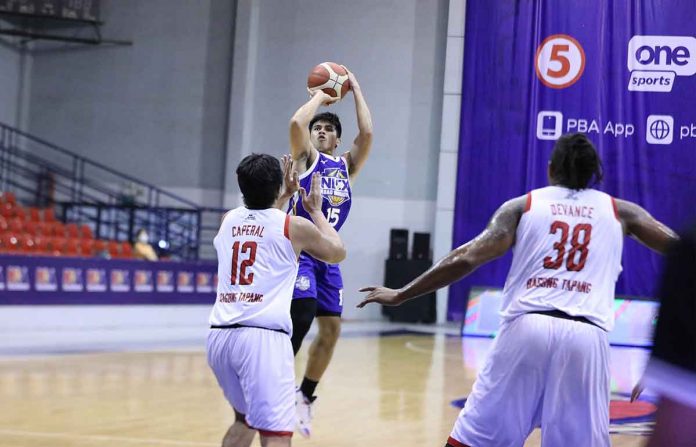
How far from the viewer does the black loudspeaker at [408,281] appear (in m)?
20.2

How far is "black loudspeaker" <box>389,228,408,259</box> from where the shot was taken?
20.4 m

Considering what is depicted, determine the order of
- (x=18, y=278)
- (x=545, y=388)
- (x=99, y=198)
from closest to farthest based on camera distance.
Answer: (x=545, y=388) → (x=18, y=278) → (x=99, y=198)

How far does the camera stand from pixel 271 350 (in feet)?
14.6

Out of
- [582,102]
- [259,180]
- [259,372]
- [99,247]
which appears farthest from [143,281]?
[259,372]

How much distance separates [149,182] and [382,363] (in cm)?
1086

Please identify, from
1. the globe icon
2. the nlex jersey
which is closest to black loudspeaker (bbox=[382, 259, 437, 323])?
the globe icon

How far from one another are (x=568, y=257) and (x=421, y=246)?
16239 millimetres

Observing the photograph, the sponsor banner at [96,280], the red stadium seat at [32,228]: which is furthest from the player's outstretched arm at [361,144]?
the red stadium seat at [32,228]

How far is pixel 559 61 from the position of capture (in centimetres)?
1950

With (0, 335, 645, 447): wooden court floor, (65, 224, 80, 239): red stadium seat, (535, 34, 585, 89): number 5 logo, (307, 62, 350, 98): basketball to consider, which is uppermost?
(535, 34, 585, 89): number 5 logo

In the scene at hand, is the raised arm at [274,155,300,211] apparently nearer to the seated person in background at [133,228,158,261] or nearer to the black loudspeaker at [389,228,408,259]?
the seated person in background at [133,228,158,261]

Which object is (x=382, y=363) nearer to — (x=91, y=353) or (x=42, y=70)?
(x=91, y=353)

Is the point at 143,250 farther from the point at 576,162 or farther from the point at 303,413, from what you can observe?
the point at 576,162

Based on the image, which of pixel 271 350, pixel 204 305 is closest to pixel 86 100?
pixel 204 305
